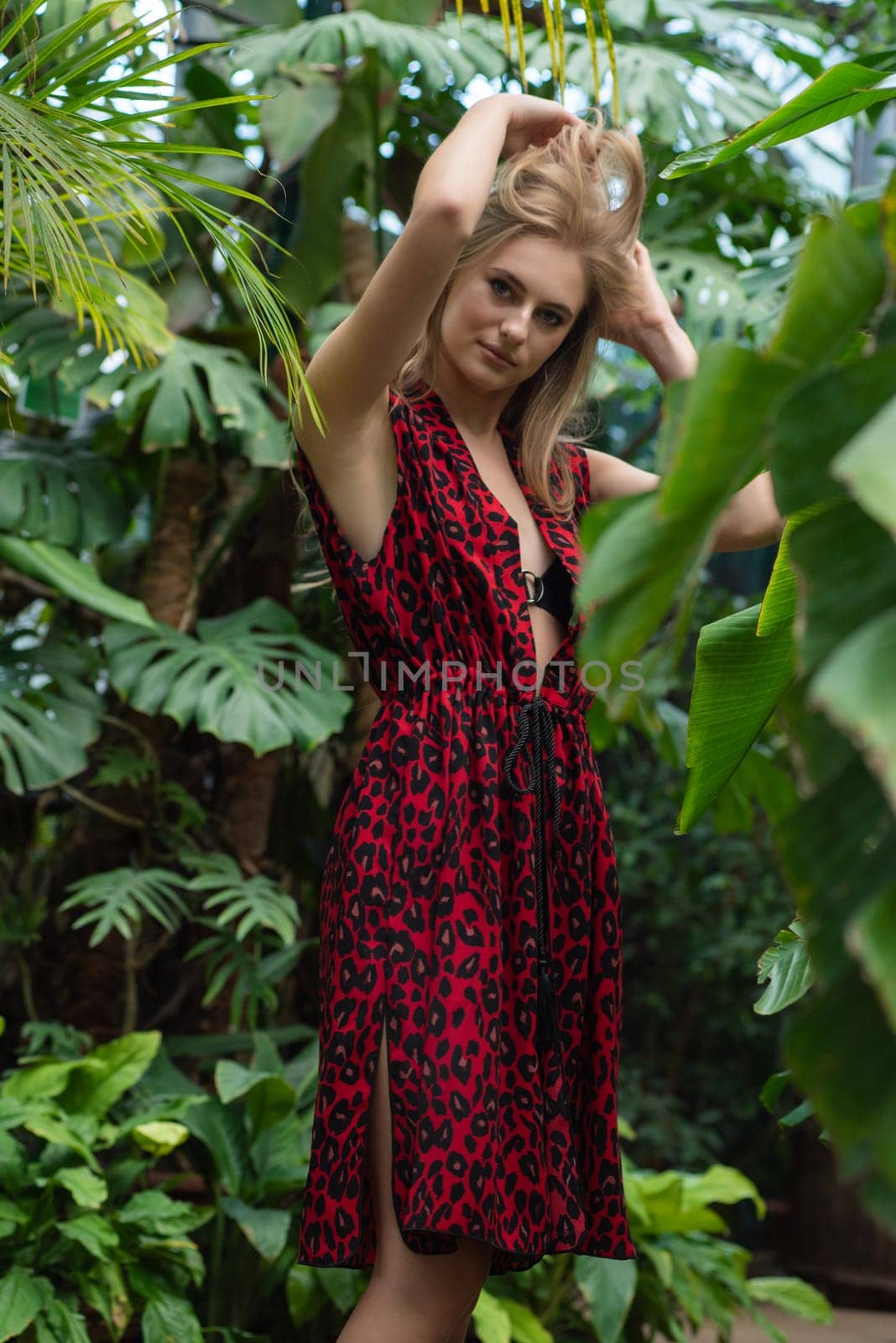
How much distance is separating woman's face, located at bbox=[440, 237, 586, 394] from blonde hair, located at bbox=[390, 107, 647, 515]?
18mm

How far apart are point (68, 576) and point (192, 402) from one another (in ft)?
1.28

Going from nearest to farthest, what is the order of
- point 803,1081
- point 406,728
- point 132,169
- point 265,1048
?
point 803,1081
point 132,169
point 406,728
point 265,1048

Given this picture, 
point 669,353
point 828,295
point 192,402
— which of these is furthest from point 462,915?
point 192,402

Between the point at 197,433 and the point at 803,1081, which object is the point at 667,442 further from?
the point at 197,433

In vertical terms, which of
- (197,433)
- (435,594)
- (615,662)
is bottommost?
(615,662)

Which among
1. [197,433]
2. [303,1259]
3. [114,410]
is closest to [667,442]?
[303,1259]

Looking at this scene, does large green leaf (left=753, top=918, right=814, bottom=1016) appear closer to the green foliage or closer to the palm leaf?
the palm leaf

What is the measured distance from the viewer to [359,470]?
4.45 feet

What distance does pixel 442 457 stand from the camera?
1.41 meters

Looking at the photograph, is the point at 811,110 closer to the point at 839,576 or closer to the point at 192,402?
the point at 839,576

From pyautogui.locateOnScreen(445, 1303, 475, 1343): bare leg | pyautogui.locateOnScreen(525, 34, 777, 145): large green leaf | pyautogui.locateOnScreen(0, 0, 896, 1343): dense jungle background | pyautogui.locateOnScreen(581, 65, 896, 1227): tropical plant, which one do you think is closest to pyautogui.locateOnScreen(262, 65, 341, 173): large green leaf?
pyautogui.locateOnScreen(0, 0, 896, 1343): dense jungle background

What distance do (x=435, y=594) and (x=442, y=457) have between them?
0.51 ft

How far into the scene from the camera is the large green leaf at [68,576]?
93.4 inches

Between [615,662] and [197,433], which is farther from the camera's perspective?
[197,433]
